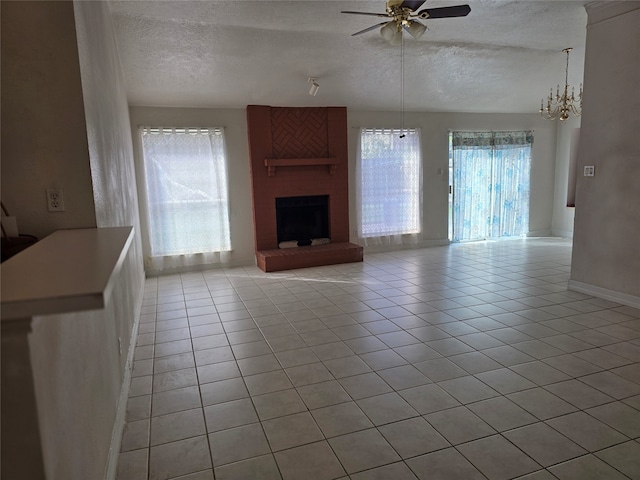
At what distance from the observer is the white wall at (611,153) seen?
12.1 feet

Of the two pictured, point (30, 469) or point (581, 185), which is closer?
point (30, 469)

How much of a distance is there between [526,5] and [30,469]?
4.68m

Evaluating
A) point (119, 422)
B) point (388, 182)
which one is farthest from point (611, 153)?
point (119, 422)

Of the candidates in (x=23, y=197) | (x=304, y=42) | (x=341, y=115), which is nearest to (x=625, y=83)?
(x=304, y=42)

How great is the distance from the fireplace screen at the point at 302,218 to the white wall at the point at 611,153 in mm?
3485

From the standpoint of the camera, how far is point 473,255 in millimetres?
6488

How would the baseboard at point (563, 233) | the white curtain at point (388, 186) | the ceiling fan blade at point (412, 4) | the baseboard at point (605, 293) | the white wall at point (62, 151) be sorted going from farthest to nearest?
the baseboard at point (563, 233)
the white curtain at point (388, 186)
the baseboard at point (605, 293)
the ceiling fan blade at point (412, 4)
the white wall at point (62, 151)

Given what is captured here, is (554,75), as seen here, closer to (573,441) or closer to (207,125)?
(207,125)

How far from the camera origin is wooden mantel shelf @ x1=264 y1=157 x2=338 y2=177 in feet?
19.4

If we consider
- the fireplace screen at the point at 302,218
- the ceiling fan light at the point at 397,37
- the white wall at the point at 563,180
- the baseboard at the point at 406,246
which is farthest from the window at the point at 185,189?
the white wall at the point at 563,180

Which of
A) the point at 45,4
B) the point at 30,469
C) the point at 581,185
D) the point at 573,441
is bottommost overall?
the point at 573,441

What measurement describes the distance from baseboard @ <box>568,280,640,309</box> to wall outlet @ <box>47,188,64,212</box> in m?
4.64

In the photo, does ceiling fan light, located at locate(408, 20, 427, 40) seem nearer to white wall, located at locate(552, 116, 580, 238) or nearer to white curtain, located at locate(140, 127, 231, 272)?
white curtain, located at locate(140, 127, 231, 272)

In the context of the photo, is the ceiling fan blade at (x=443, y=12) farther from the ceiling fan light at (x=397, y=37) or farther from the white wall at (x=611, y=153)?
the white wall at (x=611, y=153)
